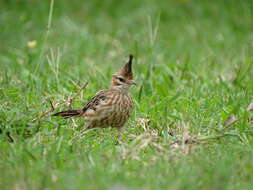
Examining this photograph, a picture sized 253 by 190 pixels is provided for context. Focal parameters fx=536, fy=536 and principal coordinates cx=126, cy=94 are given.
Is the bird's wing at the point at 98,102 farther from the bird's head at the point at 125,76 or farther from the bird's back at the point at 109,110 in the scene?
the bird's head at the point at 125,76

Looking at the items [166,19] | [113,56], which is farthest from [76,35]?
[166,19]

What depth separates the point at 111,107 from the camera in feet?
20.6

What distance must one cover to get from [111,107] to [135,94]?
1.20m

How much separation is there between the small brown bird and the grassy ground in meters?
0.13

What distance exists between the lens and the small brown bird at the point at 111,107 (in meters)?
6.21

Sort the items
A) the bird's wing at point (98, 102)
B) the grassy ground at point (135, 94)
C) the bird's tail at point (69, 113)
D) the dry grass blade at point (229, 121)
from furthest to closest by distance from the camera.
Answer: the bird's wing at point (98, 102)
the bird's tail at point (69, 113)
the dry grass blade at point (229, 121)
the grassy ground at point (135, 94)

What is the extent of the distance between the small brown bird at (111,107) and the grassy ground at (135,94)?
129 mm

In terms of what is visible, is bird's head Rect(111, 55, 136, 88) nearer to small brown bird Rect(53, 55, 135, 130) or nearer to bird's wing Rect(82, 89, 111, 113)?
small brown bird Rect(53, 55, 135, 130)

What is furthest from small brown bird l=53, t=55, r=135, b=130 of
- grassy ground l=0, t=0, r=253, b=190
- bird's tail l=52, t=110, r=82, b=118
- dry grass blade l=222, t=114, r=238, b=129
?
dry grass blade l=222, t=114, r=238, b=129

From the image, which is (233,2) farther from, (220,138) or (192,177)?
(192,177)

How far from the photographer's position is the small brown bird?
6207 mm

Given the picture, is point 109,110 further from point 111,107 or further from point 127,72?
point 127,72

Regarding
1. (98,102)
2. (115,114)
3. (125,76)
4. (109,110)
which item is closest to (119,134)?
(115,114)

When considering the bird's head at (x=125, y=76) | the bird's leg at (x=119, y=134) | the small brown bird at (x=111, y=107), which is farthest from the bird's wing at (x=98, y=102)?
the bird's leg at (x=119, y=134)
